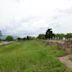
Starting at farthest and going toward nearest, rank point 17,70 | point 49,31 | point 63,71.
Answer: point 49,31 → point 17,70 → point 63,71

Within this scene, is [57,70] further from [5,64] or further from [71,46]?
[71,46]

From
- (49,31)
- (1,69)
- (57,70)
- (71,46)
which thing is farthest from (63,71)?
(49,31)

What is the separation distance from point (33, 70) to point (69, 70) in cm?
287

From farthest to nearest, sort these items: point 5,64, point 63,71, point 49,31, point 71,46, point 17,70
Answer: point 49,31 < point 71,46 < point 5,64 < point 17,70 < point 63,71

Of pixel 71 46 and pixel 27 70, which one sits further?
pixel 71 46

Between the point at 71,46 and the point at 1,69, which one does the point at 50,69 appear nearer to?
the point at 1,69

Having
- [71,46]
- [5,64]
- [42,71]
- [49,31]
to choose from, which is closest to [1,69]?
[5,64]

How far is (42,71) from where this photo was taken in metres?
19.2

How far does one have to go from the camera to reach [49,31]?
473 feet

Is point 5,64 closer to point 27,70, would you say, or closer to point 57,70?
point 27,70

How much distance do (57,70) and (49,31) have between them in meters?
125

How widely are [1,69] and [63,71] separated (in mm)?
5688

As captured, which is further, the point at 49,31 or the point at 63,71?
the point at 49,31

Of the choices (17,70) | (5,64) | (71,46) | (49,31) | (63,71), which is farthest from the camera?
(49,31)
